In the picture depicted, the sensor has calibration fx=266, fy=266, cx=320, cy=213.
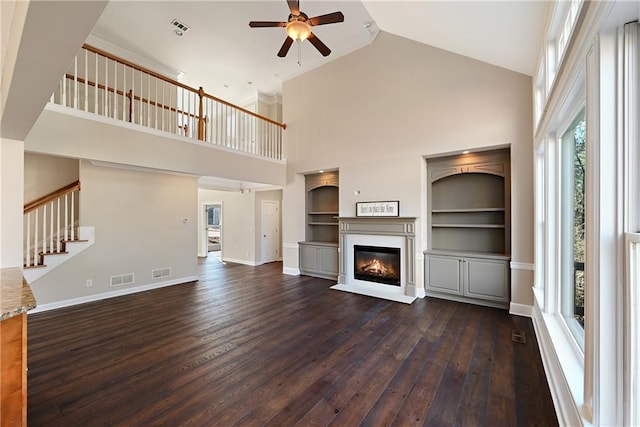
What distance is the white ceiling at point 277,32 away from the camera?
3.20 metres

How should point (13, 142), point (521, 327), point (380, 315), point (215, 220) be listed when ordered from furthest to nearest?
point (215, 220) → point (380, 315) → point (521, 327) → point (13, 142)

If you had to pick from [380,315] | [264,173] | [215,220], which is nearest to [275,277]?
[264,173]

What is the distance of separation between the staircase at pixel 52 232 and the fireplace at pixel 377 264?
16.6ft

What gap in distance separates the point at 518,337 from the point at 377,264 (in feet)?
8.63

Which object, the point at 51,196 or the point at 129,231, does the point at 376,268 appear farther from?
the point at 51,196

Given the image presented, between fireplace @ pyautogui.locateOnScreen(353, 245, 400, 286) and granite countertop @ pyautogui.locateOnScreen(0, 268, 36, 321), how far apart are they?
4884mm

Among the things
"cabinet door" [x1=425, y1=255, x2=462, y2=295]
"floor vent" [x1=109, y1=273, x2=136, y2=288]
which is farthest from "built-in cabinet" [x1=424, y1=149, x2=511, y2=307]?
"floor vent" [x1=109, y1=273, x2=136, y2=288]

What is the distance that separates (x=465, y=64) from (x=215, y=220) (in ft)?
38.7

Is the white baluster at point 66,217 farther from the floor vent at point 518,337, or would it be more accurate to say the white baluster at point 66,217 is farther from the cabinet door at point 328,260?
the floor vent at point 518,337

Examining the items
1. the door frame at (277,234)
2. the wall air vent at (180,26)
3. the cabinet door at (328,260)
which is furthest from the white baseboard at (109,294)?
the wall air vent at (180,26)

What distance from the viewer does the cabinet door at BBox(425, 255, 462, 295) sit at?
15.2 ft

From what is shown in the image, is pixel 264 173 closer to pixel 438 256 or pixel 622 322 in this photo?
pixel 438 256

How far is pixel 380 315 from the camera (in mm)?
4094

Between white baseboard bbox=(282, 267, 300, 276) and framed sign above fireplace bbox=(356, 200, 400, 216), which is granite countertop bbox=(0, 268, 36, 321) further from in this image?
white baseboard bbox=(282, 267, 300, 276)
